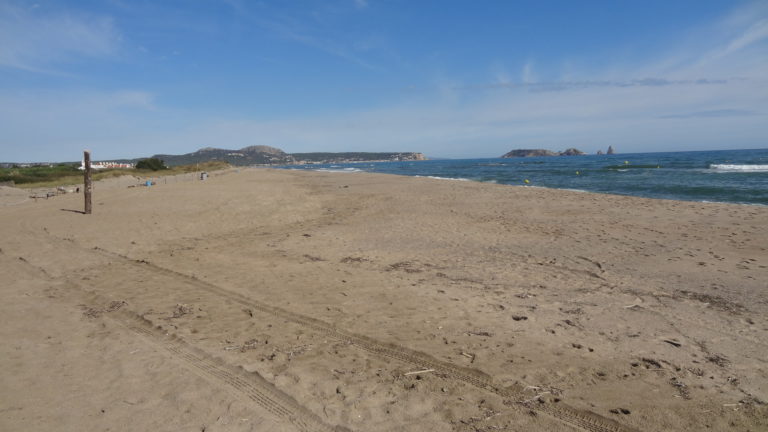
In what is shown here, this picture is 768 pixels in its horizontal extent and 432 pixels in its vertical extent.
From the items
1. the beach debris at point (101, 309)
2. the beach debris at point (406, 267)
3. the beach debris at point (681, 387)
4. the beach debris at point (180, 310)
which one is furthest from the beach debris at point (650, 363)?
the beach debris at point (101, 309)

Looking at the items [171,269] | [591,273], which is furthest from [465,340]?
[171,269]

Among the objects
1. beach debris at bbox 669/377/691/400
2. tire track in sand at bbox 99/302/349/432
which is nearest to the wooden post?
tire track in sand at bbox 99/302/349/432

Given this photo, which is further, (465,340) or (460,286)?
(460,286)

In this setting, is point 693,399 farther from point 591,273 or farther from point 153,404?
point 153,404

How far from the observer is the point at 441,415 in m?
3.25

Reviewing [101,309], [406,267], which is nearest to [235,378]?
[101,309]

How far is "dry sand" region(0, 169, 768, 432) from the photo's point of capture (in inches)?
130

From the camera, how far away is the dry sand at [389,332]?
3.30m

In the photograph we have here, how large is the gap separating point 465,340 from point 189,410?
8.80ft

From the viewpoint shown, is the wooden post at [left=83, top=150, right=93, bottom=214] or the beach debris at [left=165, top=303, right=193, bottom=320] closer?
the beach debris at [left=165, top=303, right=193, bottom=320]

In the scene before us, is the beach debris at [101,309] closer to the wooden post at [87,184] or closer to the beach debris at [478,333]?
the beach debris at [478,333]

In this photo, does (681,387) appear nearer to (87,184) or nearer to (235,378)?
(235,378)

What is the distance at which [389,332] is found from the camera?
15.7ft

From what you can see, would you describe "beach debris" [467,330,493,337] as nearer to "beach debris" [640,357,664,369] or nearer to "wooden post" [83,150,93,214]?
"beach debris" [640,357,664,369]
